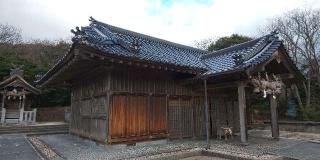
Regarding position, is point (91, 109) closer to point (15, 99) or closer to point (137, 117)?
point (137, 117)

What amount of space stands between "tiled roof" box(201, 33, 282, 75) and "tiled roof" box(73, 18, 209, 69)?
3.30ft

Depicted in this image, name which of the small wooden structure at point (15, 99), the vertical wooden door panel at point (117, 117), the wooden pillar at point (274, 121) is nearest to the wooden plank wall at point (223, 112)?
the wooden pillar at point (274, 121)

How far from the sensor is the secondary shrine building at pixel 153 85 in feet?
32.5

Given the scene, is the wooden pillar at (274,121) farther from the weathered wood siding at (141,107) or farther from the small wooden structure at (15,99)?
the small wooden structure at (15,99)

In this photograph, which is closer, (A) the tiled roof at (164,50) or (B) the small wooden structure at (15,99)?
(A) the tiled roof at (164,50)

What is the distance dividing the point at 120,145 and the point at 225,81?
5396 mm

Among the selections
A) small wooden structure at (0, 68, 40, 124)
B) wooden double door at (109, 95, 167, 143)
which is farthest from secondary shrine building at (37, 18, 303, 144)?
small wooden structure at (0, 68, 40, 124)

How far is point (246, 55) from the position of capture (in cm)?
1148

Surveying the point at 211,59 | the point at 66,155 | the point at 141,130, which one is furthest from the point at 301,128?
the point at 66,155

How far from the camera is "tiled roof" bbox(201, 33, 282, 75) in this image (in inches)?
413

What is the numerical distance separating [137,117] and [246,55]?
221 inches

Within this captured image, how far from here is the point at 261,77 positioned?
38.5ft

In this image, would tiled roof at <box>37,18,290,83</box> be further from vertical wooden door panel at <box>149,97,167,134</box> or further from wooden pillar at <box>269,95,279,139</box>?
wooden pillar at <box>269,95,279,139</box>

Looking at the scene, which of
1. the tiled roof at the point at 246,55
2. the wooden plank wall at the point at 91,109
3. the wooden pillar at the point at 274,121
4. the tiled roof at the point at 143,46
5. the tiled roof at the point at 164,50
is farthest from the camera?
the wooden pillar at the point at 274,121
